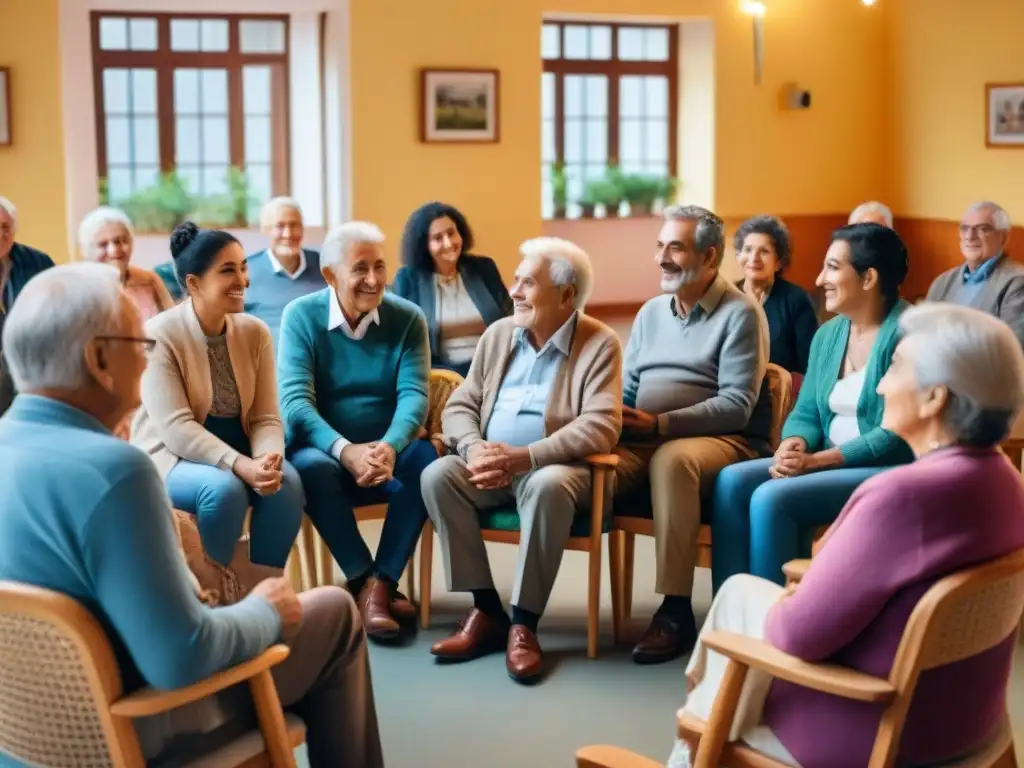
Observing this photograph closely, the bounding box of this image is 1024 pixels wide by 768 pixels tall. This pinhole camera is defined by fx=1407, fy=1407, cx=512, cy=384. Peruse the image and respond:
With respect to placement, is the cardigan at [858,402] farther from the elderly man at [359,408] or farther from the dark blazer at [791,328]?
the elderly man at [359,408]

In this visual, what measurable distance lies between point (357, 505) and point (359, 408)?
0.33 meters

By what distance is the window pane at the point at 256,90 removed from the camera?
391 inches

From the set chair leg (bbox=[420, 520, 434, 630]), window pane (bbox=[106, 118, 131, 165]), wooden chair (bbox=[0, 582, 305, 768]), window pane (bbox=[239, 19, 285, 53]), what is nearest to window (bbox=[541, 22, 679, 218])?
window pane (bbox=[239, 19, 285, 53])

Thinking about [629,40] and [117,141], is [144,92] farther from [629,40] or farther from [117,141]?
[629,40]

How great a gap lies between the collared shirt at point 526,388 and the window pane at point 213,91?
6.09m

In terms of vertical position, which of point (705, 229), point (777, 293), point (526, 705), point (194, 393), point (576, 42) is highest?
point (576, 42)

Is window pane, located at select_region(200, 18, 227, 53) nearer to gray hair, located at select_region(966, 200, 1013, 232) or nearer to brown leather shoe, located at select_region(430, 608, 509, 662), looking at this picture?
gray hair, located at select_region(966, 200, 1013, 232)

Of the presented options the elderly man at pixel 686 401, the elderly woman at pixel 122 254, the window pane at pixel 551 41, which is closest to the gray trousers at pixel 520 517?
the elderly man at pixel 686 401

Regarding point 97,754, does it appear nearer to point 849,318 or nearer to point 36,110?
point 849,318

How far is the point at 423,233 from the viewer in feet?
19.3

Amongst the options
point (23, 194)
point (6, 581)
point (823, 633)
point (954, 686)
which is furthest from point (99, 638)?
point (23, 194)

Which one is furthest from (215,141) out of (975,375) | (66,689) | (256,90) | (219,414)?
(975,375)

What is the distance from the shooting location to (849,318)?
13.8ft

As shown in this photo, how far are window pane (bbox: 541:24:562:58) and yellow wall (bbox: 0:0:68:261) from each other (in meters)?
4.16
